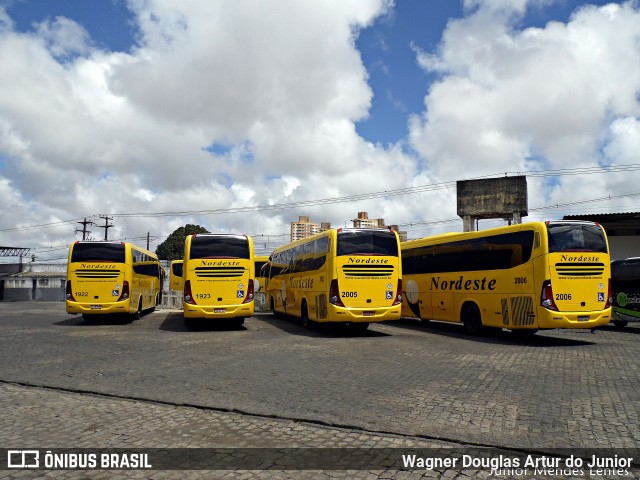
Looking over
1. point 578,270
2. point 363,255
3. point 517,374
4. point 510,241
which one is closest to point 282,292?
point 363,255

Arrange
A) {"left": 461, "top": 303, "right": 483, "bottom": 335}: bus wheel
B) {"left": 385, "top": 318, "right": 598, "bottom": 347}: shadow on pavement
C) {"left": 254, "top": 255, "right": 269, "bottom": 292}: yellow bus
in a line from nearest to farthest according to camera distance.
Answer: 1. {"left": 385, "top": 318, "right": 598, "bottom": 347}: shadow on pavement
2. {"left": 461, "top": 303, "right": 483, "bottom": 335}: bus wheel
3. {"left": 254, "top": 255, "right": 269, "bottom": 292}: yellow bus

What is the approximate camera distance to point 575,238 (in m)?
13.2

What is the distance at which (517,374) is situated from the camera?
8578 mm

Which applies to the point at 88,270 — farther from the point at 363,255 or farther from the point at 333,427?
the point at 333,427

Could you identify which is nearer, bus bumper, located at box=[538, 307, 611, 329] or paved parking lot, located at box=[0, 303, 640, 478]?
paved parking lot, located at box=[0, 303, 640, 478]

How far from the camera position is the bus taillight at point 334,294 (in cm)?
1466

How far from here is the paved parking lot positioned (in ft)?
17.0

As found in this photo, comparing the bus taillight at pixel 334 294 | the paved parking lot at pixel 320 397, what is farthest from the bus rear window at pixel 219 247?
the paved parking lot at pixel 320 397

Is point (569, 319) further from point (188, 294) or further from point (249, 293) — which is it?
point (188, 294)

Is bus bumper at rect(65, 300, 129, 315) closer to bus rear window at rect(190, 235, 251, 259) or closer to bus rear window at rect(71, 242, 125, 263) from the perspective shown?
bus rear window at rect(71, 242, 125, 263)

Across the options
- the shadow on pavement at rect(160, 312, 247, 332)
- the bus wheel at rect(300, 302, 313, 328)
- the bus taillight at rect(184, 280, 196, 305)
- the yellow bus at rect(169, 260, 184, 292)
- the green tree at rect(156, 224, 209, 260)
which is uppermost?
the green tree at rect(156, 224, 209, 260)

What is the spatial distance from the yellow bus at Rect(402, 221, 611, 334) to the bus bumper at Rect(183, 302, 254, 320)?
23.0ft

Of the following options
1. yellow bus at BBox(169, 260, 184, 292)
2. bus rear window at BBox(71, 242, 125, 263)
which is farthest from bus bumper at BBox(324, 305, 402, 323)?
yellow bus at BBox(169, 260, 184, 292)

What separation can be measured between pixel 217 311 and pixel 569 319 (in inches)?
415
